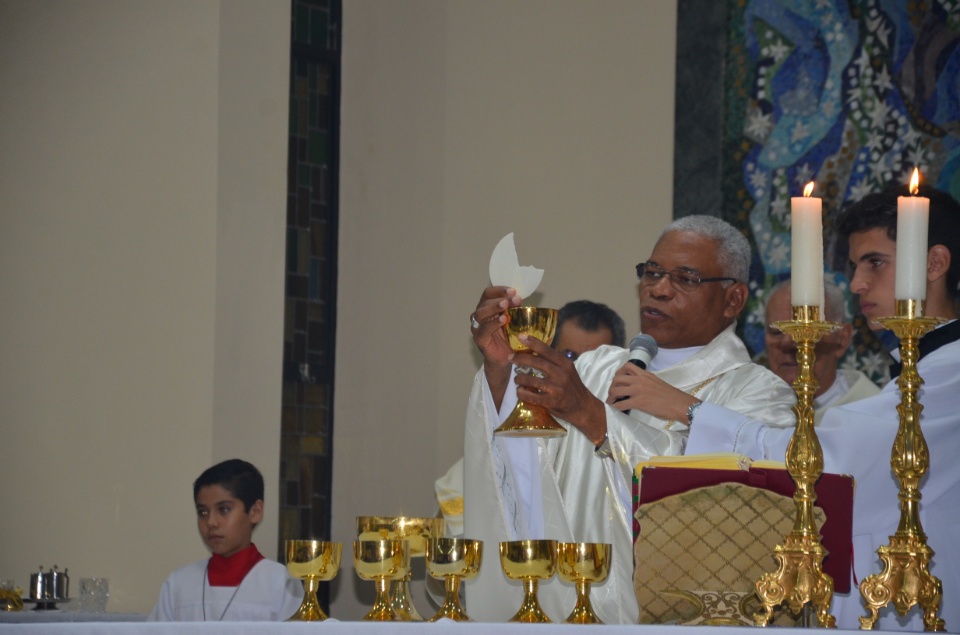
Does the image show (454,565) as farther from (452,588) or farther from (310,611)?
(310,611)

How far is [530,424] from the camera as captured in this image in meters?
3.37

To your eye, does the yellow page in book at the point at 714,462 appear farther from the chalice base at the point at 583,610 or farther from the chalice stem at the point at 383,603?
the chalice stem at the point at 383,603

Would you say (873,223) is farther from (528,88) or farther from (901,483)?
(528,88)

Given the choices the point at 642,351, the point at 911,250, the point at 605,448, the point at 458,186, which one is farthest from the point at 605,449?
the point at 458,186

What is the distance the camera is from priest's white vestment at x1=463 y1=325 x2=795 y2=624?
4148 millimetres

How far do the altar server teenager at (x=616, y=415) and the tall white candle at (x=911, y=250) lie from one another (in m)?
1.00

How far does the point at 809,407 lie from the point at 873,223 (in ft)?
3.48

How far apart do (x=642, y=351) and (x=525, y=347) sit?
77cm

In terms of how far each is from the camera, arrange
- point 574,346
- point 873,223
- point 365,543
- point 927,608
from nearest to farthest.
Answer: point 927,608 → point 365,543 → point 873,223 → point 574,346

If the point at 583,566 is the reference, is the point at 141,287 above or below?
above

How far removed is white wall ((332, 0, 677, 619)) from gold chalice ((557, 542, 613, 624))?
331cm

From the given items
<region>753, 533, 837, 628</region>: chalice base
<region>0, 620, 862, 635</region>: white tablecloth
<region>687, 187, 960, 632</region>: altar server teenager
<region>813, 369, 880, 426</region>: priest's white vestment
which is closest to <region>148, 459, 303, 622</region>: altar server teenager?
<region>813, 369, 880, 426</region>: priest's white vestment

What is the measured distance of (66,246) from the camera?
21.7 ft

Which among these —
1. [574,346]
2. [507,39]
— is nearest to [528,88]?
[507,39]
